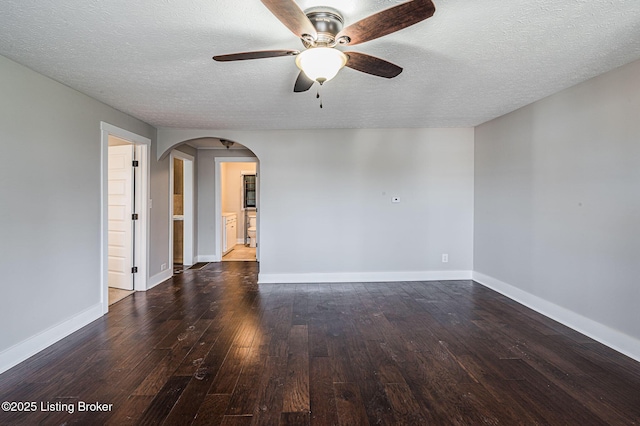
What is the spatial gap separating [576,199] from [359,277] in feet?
9.05

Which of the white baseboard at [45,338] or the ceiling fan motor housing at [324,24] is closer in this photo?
the ceiling fan motor housing at [324,24]

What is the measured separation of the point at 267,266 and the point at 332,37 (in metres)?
3.50

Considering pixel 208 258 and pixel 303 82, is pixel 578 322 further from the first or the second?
pixel 208 258

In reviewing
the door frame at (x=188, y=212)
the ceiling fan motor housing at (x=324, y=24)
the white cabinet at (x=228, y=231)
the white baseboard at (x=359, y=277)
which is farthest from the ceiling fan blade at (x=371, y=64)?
the white cabinet at (x=228, y=231)

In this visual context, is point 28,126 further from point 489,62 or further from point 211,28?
Answer: point 489,62

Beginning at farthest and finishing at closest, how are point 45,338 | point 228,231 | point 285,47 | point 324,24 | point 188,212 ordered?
point 228,231 < point 188,212 < point 45,338 < point 285,47 < point 324,24

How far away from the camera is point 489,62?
94.9 inches

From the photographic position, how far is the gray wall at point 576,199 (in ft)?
8.20

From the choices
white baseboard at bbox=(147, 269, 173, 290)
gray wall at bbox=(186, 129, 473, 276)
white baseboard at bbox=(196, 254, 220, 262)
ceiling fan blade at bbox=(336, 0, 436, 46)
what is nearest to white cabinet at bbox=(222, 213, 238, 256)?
white baseboard at bbox=(196, 254, 220, 262)

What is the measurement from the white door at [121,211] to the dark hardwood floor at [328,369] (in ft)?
2.87

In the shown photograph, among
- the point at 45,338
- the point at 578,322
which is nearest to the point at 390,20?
the point at 578,322

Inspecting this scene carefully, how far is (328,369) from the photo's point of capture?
2.26m

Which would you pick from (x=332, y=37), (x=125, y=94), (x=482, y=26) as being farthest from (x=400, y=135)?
(x=125, y=94)

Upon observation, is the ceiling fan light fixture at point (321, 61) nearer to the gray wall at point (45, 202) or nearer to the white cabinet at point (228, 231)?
the gray wall at point (45, 202)
